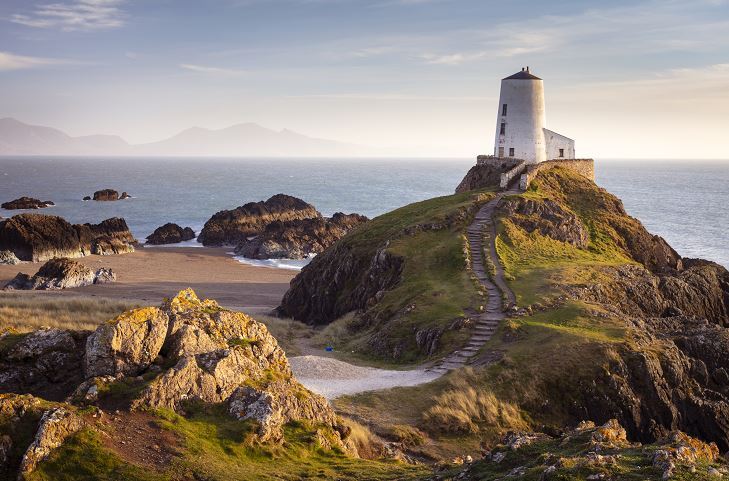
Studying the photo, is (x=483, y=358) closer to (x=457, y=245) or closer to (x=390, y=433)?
(x=390, y=433)

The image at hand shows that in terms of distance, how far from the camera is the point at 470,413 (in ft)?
93.4

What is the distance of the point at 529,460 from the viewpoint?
18.1 metres

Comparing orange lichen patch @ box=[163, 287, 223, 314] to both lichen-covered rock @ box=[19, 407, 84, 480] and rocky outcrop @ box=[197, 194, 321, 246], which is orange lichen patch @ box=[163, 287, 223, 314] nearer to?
lichen-covered rock @ box=[19, 407, 84, 480]

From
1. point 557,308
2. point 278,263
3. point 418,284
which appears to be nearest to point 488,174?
point 418,284

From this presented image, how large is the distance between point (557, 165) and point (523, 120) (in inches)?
201

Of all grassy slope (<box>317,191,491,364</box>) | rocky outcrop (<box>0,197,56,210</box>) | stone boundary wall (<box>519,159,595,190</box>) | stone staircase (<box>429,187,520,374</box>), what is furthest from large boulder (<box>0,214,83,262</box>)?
stone boundary wall (<box>519,159,595,190</box>)

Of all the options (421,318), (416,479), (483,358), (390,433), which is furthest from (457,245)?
(416,479)

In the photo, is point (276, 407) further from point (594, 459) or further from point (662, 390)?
point (662, 390)

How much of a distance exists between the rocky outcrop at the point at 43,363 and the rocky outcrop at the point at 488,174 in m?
46.8

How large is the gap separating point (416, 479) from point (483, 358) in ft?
50.3

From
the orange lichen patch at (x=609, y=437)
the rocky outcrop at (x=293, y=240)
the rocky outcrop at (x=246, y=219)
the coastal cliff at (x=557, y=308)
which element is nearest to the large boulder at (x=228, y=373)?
the coastal cliff at (x=557, y=308)

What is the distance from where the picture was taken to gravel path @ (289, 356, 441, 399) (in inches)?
1216

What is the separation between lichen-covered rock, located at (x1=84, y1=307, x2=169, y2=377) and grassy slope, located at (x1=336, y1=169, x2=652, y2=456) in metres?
9.57

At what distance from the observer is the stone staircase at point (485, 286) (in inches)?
1358
